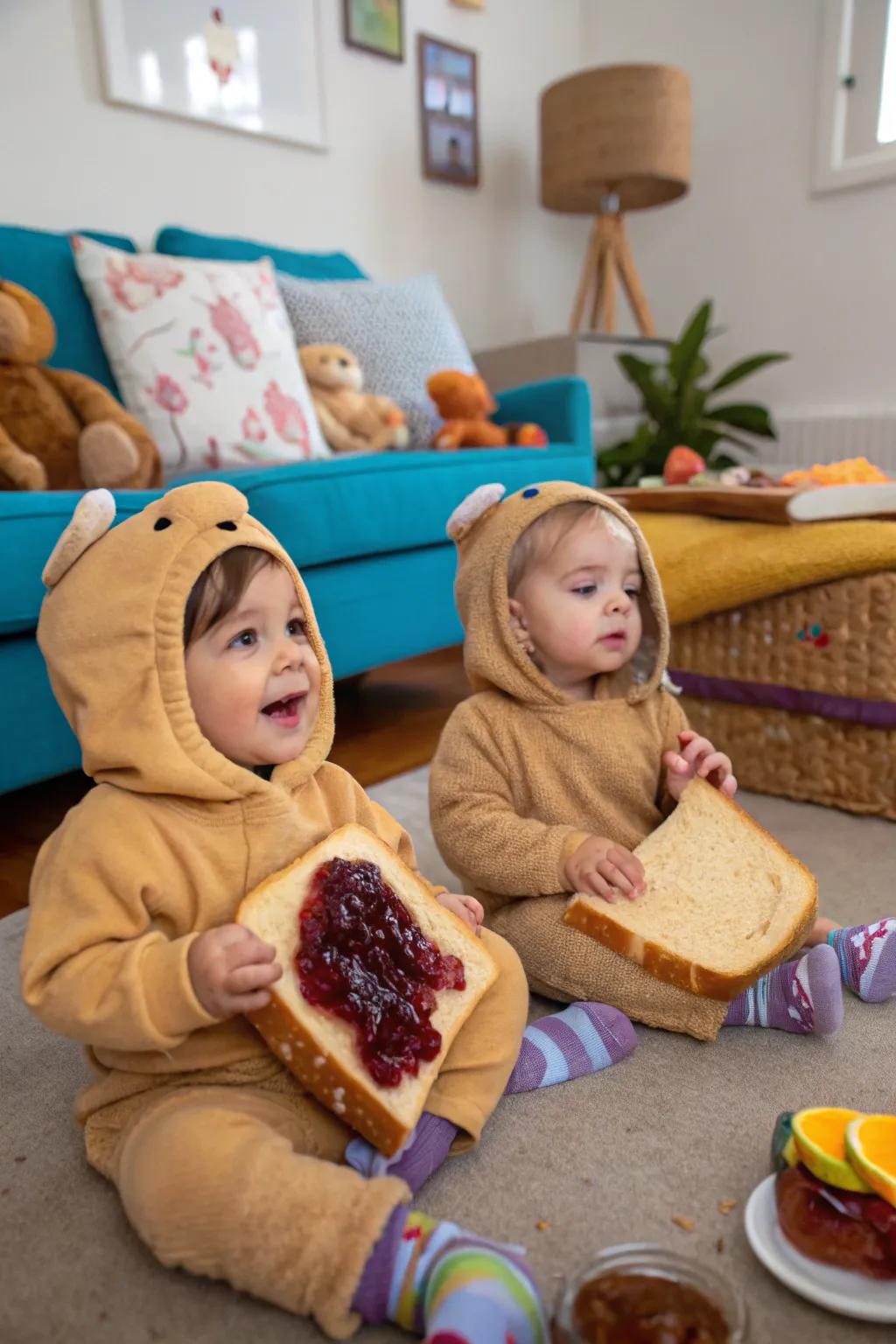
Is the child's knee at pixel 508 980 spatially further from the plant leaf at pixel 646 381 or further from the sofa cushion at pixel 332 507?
the plant leaf at pixel 646 381

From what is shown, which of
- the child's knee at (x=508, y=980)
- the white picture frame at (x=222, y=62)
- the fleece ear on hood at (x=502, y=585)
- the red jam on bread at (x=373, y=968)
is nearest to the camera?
the red jam on bread at (x=373, y=968)

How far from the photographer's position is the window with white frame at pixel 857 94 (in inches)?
130

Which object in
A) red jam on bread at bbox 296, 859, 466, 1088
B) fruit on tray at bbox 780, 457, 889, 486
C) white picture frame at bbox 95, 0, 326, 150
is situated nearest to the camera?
red jam on bread at bbox 296, 859, 466, 1088

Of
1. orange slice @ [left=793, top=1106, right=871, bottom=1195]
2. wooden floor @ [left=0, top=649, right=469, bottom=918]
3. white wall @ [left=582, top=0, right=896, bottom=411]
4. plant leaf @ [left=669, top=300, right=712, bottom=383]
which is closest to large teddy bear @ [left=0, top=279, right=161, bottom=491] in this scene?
wooden floor @ [left=0, top=649, right=469, bottom=918]

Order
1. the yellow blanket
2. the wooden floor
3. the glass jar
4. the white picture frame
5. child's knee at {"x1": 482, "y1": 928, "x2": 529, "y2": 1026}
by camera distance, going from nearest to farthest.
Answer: the glass jar
child's knee at {"x1": 482, "y1": 928, "x2": 529, "y2": 1026}
the yellow blanket
the wooden floor
the white picture frame

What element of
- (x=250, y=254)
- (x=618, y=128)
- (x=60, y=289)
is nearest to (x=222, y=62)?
(x=250, y=254)

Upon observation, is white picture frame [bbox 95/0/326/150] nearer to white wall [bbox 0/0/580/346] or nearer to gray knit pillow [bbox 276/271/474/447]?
white wall [bbox 0/0/580/346]

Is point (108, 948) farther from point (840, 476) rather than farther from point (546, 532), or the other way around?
point (840, 476)

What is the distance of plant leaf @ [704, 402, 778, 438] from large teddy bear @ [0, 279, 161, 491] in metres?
2.24

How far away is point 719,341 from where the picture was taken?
3.93 metres

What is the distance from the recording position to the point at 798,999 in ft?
3.26

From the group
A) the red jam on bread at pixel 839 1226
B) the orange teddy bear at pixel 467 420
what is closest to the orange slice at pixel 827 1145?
the red jam on bread at pixel 839 1226

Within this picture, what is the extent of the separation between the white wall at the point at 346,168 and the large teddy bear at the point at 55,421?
0.82 metres

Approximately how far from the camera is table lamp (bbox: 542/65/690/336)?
10.7 feet
